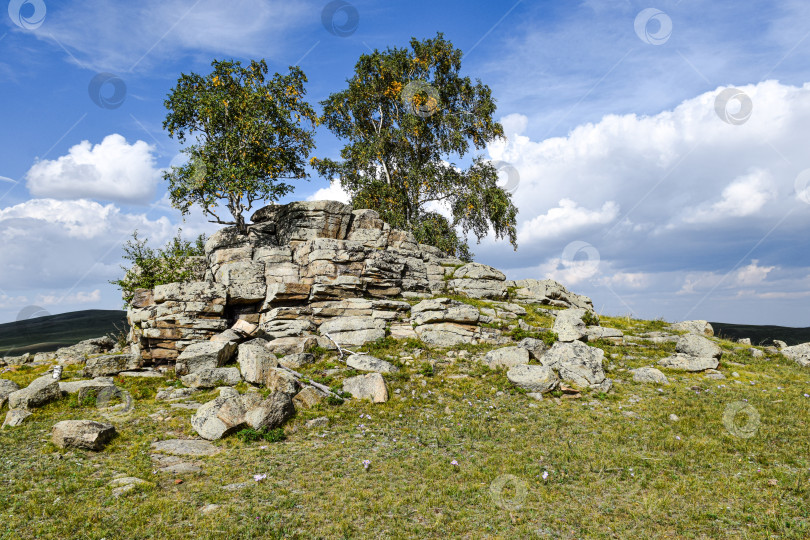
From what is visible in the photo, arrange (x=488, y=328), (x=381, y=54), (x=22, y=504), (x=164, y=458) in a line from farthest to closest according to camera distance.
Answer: (x=381, y=54) → (x=488, y=328) → (x=164, y=458) → (x=22, y=504)

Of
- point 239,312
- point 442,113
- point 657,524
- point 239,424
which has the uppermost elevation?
point 442,113

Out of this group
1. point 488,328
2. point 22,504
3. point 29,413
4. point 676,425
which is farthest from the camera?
point 488,328

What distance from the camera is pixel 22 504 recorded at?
9.41 meters

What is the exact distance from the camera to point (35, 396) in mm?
18094

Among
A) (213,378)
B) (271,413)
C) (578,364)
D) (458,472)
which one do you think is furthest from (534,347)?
(213,378)

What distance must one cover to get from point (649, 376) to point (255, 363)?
721 inches

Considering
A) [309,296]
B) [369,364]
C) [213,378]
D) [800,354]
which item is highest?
[309,296]

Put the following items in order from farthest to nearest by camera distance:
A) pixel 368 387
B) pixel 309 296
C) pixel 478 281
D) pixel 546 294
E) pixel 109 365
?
pixel 546 294 < pixel 478 281 < pixel 309 296 < pixel 109 365 < pixel 368 387

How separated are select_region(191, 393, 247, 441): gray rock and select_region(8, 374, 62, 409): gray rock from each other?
29.0ft

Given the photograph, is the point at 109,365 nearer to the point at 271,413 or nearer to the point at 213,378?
the point at 213,378

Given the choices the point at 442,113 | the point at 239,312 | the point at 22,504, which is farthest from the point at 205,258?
the point at 442,113

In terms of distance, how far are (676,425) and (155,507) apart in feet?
51.3

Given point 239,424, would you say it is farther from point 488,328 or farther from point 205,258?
point 205,258

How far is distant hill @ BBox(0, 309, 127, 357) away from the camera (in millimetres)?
85481
